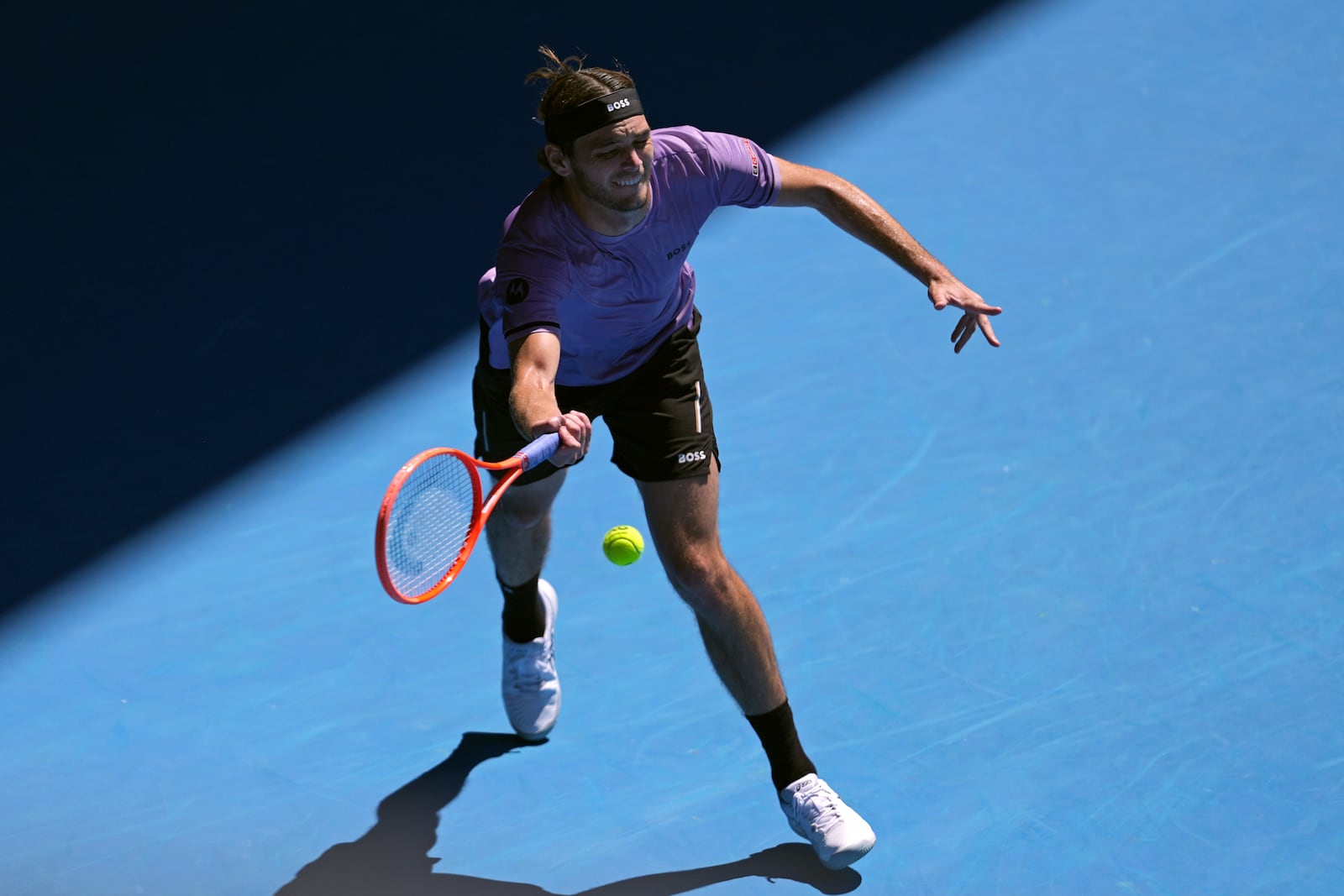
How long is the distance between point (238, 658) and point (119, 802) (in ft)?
1.89

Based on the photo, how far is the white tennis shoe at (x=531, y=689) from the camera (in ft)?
13.0

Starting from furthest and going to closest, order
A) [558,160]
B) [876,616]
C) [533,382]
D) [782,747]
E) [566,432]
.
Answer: [876,616] < [782,747] < [558,160] < [533,382] < [566,432]

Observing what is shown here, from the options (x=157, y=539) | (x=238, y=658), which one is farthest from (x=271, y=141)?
(x=238, y=658)

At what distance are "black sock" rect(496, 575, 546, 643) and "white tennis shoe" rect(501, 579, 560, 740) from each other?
0.02m

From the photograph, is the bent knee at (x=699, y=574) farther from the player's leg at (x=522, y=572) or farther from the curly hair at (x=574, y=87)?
the curly hair at (x=574, y=87)

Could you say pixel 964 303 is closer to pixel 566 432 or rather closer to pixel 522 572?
pixel 566 432

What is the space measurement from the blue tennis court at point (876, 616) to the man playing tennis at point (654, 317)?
1.23ft

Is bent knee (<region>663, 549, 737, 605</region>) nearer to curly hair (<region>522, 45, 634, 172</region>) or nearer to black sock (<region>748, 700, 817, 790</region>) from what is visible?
black sock (<region>748, 700, 817, 790</region>)

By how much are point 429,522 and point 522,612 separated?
0.86 m

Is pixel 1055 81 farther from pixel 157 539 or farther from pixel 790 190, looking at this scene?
pixel 157 539

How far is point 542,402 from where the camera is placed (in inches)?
124

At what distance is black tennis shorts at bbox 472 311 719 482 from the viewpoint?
359 centimetres

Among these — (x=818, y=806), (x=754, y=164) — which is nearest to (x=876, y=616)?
(x=818, y=806)

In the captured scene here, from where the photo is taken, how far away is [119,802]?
3.82 m
